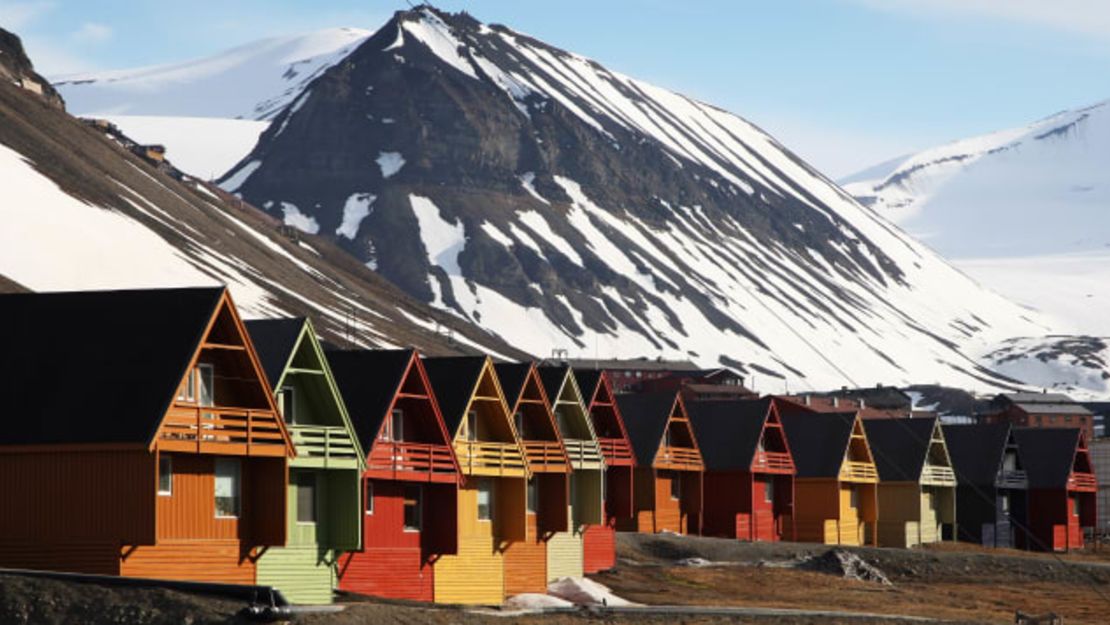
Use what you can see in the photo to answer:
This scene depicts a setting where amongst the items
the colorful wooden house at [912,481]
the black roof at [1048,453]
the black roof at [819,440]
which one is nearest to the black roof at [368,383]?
the black roof at [819,440]

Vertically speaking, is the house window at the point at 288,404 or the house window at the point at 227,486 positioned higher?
the house window at the point at 288,404

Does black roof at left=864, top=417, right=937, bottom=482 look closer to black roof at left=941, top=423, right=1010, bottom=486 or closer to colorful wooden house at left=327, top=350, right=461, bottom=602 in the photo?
black roof at left=941, top=423, right=1010, bottom=486

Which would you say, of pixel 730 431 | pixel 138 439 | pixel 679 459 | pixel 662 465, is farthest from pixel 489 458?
pixel 730 431

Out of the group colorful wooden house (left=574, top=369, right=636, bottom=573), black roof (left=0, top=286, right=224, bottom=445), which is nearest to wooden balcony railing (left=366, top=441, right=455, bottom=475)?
black roof (left=0, top=286, right=224, bottom=445)

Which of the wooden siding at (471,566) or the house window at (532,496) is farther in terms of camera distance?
the house window at (532,496)

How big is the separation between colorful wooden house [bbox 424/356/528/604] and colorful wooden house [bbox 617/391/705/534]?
21.8 metres

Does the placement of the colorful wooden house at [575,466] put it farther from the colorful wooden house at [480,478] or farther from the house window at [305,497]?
the house window at [305,497]

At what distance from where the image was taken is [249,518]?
164ft

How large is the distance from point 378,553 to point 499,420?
8.09 metres

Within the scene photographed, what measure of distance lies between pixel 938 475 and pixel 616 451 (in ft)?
119

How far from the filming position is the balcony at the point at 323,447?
172 ft

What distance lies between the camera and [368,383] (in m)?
58.3

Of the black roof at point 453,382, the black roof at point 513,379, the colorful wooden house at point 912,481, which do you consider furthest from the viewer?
the colorful wooden house at point 912,481

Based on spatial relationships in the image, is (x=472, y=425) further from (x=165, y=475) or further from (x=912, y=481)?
(x=912, y=481)
